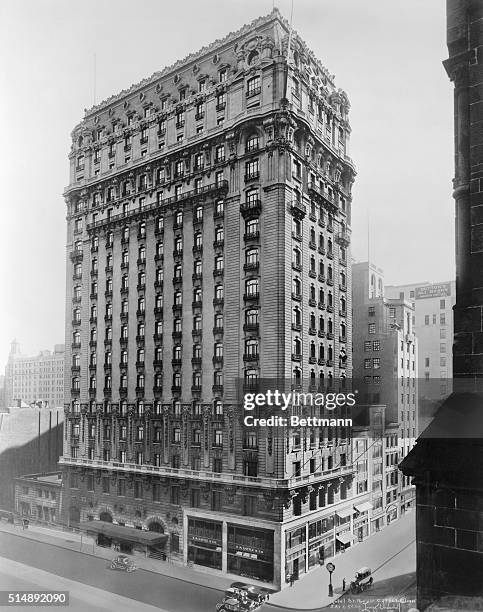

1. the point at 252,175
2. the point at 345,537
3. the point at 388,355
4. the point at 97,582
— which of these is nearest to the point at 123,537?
the point at 97,582

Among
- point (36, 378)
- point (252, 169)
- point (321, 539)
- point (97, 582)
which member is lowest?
point (97, 582)

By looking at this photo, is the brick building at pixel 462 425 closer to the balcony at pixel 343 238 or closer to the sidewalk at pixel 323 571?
the sidewalk at pixel 323 571

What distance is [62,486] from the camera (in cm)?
1102

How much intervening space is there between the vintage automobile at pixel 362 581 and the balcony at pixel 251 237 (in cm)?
551

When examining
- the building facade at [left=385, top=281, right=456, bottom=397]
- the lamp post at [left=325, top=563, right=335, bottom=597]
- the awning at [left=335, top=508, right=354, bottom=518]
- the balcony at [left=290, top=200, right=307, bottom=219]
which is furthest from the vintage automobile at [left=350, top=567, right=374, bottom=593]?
the balcony at [left=290, top=200, right=307, bottom=219]

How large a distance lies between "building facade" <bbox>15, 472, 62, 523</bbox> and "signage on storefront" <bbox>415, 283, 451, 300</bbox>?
761 cm

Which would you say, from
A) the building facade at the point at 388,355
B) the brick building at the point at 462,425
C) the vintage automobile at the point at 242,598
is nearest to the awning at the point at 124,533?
the vintage automobile at the point at 242,598

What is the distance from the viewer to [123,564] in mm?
9562

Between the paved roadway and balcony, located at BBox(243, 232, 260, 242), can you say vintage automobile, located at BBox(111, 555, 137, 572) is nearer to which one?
the paved roadway

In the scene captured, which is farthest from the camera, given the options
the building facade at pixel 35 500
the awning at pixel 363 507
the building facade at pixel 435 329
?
the building facade at pixel 35 500

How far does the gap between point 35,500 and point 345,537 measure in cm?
613

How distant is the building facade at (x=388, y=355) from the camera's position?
26.8 feet

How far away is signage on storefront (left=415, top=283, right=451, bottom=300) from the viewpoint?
26.6 ft

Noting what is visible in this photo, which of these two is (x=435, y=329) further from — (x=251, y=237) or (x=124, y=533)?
(x=124, y=533)
